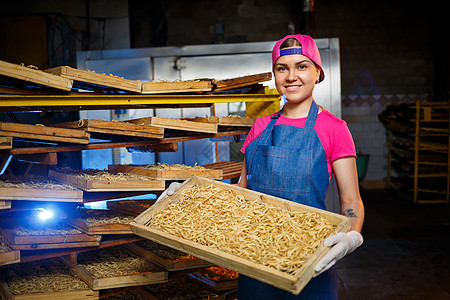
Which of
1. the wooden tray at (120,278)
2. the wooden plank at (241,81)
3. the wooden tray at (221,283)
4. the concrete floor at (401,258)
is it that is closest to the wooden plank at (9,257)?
the wooden tray at (120,278)

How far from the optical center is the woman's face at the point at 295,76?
6.40 feet

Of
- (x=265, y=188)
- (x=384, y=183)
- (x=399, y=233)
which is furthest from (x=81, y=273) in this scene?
(x=384, y=183)

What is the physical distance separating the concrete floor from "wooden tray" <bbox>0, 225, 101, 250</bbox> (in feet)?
9.17

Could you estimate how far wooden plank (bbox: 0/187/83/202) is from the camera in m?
2.31

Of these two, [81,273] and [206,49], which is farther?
[206,49]

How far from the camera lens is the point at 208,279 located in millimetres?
3184

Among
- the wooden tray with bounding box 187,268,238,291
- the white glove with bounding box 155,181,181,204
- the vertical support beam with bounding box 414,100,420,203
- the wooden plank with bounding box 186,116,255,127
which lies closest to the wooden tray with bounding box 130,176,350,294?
the white glove with bounding box 155,181,181,204

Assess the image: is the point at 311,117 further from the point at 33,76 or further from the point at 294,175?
the point at 33,76

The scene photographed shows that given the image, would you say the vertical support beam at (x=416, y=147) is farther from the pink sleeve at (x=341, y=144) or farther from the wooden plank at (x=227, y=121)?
the pink sleeve at (x=341, y=144)

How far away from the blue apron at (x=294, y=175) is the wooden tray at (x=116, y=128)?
2.93ft

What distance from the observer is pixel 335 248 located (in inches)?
61.5

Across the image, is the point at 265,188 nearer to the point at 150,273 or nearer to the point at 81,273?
the point at 150,273

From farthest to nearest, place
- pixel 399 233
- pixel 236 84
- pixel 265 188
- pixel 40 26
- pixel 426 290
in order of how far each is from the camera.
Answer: pixel 40 26
pixel 399 233
pixel 426 290
pixel 236 84
pixel 265 188

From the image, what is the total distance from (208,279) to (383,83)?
8039 mm
